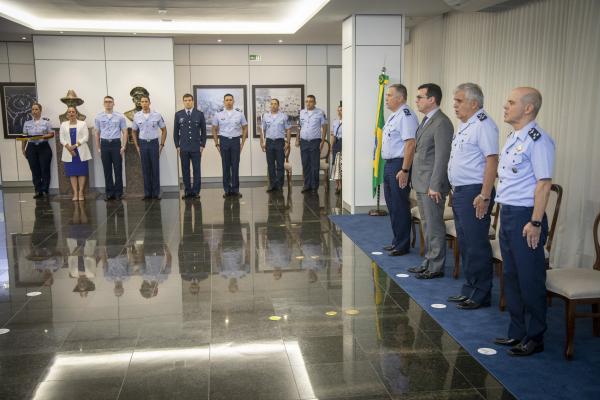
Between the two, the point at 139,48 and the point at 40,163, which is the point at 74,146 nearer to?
the point at 40,163

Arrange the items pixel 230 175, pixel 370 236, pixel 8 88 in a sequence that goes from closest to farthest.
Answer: pixel 370 236
pixel 230 175
pixel 8 88

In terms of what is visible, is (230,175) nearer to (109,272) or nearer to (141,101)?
(141,101)

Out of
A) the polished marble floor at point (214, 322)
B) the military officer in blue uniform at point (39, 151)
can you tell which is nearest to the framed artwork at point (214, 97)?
the military officer in blue uniform at point (39, 151)

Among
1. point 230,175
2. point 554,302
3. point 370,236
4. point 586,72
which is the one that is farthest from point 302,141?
point 554,302

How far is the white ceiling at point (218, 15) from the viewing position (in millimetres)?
8547

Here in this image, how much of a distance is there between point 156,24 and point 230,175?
128 inches

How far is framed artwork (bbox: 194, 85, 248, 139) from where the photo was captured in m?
13.2

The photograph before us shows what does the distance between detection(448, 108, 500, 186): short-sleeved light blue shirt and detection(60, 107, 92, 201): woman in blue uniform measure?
801 centimetres

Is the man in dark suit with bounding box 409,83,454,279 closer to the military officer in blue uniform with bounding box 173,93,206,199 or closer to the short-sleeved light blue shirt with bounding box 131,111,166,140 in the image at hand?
the military officer in blue uniform with bounding box 173,93,206,199

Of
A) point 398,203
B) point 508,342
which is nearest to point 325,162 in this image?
point 398,203

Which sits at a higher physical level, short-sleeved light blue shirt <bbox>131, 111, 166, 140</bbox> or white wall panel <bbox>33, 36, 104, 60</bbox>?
white wall panel <bbox>33, 36, 104, 60</bbox>

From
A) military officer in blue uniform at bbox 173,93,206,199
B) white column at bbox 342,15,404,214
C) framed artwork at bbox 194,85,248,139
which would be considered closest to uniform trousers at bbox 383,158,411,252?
white column at bbox 342,15,404,214

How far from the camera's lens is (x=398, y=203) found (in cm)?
631

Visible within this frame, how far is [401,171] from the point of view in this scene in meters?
5.97
